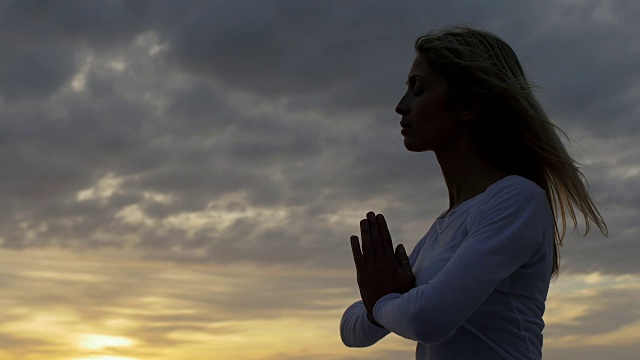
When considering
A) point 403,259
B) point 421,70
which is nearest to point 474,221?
point 403,259

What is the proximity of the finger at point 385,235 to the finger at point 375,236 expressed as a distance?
0.02 m

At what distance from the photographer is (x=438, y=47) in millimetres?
Result: 5086

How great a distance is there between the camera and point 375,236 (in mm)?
4898

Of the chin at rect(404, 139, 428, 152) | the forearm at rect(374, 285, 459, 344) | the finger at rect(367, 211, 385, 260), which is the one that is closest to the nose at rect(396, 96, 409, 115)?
the chin at rect(404, 139, 428, 152)

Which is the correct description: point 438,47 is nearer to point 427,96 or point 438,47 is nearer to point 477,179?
point 427,96

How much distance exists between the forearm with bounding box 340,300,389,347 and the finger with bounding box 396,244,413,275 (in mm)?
512

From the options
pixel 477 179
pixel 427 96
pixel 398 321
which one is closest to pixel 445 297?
pixel 398 321

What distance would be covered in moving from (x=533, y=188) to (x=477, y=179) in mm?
551

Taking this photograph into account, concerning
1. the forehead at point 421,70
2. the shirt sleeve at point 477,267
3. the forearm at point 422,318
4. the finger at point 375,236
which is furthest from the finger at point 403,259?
the forehead at point 421,70

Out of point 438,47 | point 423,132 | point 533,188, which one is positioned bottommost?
point 533,188

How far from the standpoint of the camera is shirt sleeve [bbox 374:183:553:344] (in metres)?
4.11

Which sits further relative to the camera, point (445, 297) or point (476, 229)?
point (476, 229)

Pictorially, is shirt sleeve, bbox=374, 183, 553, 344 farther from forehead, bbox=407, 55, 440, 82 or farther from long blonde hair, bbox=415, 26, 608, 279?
forehead, bbox=407, 55, 440, 82

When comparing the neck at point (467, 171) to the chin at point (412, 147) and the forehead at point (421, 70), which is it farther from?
the forehead at point (421, 70)
